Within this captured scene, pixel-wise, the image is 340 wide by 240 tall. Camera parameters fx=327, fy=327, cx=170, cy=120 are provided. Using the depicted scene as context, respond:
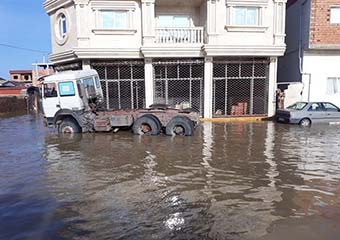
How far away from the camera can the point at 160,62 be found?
18.8m

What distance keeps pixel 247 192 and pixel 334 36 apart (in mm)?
15710

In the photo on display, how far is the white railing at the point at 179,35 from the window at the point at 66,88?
6.68 meters

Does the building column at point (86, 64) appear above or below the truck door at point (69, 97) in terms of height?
above

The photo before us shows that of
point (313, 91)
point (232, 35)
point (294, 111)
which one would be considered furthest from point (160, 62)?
point (313, 91)

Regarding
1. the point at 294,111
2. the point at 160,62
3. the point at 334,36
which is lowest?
the point at 294,111

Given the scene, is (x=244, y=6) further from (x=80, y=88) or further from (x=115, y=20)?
(x=80, y=88)

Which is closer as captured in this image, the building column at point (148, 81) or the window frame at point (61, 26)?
the building column at point (148, 81)

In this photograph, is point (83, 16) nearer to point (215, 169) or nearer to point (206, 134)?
point (206, 134)

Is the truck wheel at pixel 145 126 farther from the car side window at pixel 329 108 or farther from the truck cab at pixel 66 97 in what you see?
the car side window at pixel 329 108

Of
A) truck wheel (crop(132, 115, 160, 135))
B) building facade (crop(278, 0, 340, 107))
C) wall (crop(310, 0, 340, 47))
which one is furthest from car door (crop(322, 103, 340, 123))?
truck wheel (crop(132, 115, 160, 135))

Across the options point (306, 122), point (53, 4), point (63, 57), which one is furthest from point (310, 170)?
point (53, 4)

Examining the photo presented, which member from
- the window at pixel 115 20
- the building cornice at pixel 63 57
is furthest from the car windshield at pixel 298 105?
the building cornice at pixel 63 57

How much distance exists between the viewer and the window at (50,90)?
14.0 metres

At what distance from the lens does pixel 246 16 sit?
1897 cm
